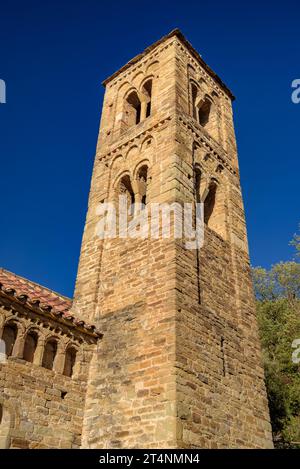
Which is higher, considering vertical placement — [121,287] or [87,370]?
[121,287]

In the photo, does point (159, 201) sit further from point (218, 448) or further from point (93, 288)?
point (218, 448)

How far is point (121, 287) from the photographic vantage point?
9.02m

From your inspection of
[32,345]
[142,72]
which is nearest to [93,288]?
[32,345]

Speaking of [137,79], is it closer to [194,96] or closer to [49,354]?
[194,96]

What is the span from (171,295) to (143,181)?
164 inches

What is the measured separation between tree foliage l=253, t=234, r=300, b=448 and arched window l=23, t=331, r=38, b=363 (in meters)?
11.3

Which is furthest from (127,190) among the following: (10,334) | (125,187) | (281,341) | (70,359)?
(281,341)

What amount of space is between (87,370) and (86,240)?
3.58m

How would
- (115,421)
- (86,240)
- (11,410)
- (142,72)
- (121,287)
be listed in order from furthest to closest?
(142,72) → (86,240) → (121,287) → (115,421) → (11,410)

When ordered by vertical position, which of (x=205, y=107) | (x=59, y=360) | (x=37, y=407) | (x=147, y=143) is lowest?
(x=37, y=407)

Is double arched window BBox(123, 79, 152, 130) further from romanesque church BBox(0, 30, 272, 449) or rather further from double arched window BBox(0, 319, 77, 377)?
double arched window BBox(0, 319, 77, 377)

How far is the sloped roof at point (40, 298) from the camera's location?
7.40 metres

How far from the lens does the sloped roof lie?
291 inches

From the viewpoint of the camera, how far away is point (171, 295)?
303 inches
